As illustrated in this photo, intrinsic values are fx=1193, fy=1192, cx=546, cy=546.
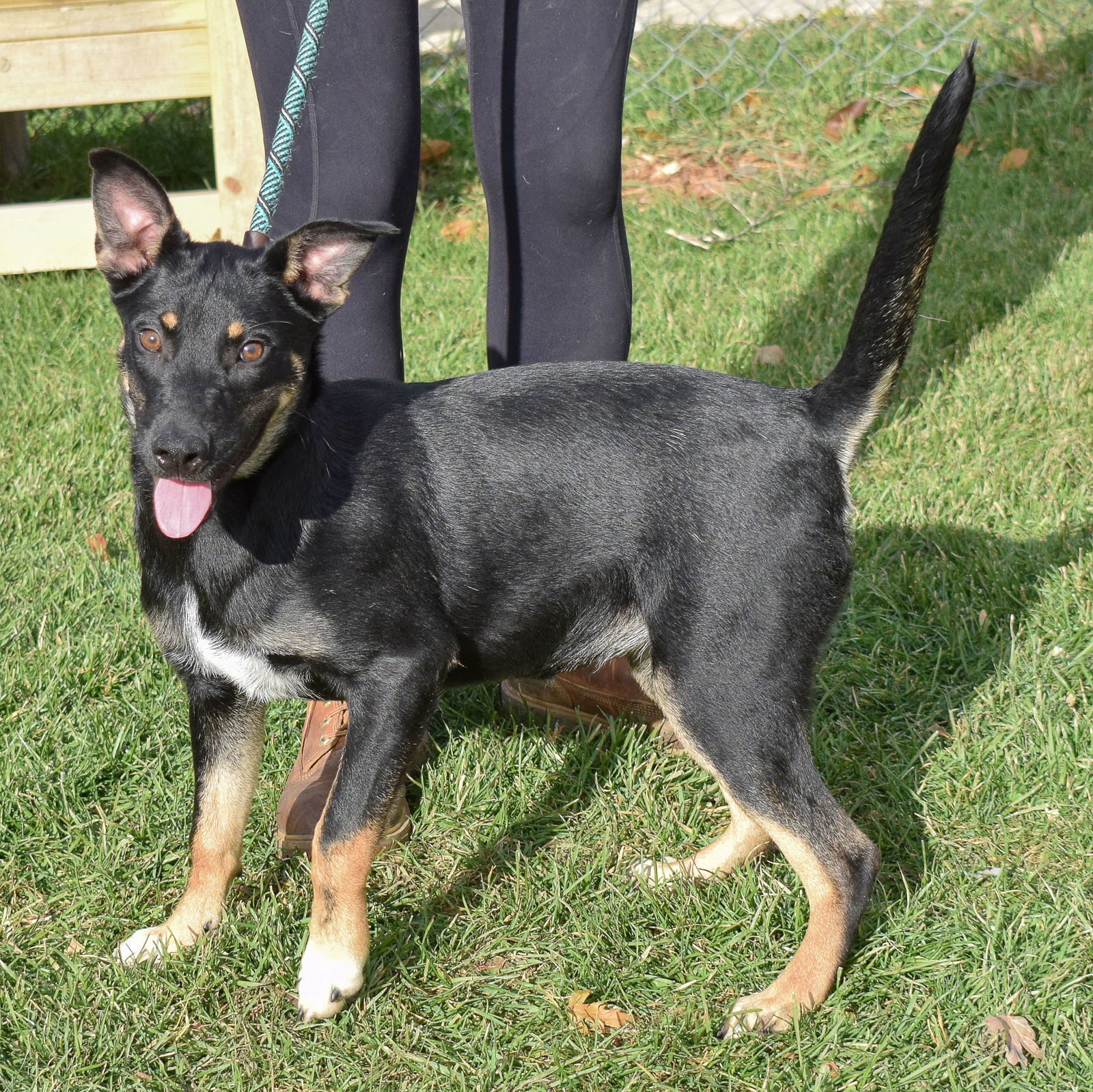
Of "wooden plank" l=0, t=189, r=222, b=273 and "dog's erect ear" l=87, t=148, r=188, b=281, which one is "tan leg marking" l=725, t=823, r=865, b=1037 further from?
"wooden plank" l=0, t=189, r=222, b=273

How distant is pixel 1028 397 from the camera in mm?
4629

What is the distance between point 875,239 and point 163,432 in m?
4.68

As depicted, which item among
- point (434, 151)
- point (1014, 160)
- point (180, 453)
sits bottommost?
point (434, 151)

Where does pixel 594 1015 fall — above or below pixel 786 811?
below

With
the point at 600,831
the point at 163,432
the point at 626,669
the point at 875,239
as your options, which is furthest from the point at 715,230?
the point at 163,432

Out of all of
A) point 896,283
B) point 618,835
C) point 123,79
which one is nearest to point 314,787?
point 618,835

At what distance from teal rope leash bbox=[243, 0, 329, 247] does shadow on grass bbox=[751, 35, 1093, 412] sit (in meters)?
2.75

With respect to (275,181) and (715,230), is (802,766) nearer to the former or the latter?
(275,181)

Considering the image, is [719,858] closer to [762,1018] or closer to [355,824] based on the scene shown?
[762,1018]

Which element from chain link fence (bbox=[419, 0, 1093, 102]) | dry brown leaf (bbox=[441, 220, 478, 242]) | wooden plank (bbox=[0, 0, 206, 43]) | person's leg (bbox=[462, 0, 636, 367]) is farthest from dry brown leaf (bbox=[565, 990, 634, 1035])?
chain link fence (bbox=[419, 0, 1093, 102])

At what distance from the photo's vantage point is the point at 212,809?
275cm

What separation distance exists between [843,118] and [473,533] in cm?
547

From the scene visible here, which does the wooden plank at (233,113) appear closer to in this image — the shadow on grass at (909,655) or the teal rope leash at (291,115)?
the teal rope leash at (291,115)

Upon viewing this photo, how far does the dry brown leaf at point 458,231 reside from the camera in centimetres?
630
